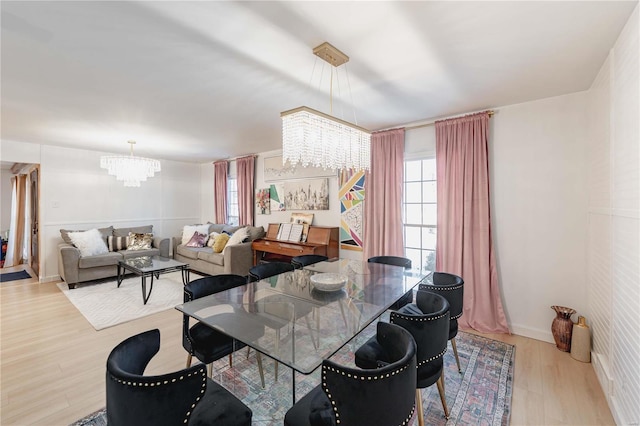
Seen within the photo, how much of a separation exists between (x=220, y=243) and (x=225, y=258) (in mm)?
555

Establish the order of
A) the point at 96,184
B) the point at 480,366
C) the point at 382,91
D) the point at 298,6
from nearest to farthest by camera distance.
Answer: the point at 298,6 → the point at 480,366 → the point at 382,91 → the point at 96,184

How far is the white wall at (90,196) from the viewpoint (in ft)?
16.5

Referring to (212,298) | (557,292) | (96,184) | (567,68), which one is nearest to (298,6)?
(212,298)

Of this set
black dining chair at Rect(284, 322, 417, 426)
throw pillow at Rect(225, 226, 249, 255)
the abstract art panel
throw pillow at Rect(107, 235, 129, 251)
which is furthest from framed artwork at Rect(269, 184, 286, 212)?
black dining chair at Rect(284, 322, 417, 426)

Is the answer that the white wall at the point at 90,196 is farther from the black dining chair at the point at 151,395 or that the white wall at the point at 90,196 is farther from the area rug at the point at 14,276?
the black dining chair at the point at 151,395

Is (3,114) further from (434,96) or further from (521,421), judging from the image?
(521,421)

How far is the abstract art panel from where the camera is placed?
424cm

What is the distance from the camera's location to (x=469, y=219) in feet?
10.6

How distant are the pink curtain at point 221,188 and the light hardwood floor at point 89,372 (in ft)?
10.7

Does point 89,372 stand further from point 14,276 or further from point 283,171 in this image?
point 14,276

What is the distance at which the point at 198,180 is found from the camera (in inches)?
290

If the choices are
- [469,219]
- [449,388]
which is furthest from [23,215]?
[469,219]

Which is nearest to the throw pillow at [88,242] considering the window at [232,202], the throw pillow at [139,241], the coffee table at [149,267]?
the throw pillow at [139,241]

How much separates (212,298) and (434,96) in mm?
2725
